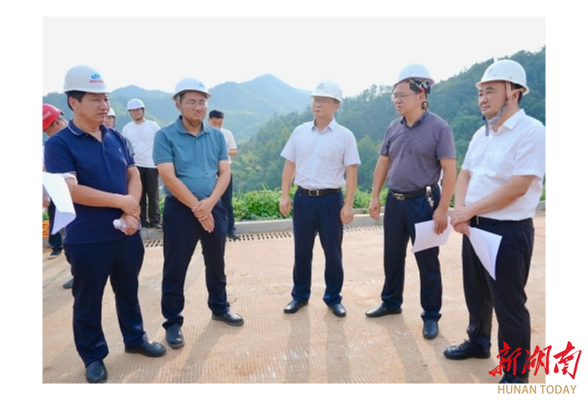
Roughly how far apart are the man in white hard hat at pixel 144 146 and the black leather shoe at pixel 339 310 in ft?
12.2

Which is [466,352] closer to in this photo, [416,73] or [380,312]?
[380,312]

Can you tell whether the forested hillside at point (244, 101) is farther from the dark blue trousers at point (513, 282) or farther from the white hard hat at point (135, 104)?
the dark blue trousers at point (513, 282)

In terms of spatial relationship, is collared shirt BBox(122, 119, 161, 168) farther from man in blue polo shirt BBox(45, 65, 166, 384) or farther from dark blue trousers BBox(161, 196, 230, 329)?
man in blue polo shirt BBox(45, 65, 166, 384)

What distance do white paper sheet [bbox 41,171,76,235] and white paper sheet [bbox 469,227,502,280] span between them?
2.16 m

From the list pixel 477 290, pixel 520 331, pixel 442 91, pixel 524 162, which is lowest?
pixel 520 331

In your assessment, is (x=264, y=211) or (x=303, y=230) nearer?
(x=303, y=230)

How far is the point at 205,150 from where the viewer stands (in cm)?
299

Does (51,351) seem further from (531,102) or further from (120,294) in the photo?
(531,102)

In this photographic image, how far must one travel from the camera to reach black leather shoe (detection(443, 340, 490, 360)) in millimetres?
2627

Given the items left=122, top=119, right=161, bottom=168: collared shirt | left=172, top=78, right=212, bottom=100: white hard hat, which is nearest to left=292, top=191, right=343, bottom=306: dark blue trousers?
left=172, top=78, right=212, bottom=100: white hard hat

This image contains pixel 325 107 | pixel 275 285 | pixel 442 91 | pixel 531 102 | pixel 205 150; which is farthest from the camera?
pixel 442 91

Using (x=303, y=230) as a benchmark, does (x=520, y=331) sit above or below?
below

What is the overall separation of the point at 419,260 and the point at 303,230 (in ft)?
3.27

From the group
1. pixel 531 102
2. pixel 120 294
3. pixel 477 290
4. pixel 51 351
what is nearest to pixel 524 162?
pixel 477 290
